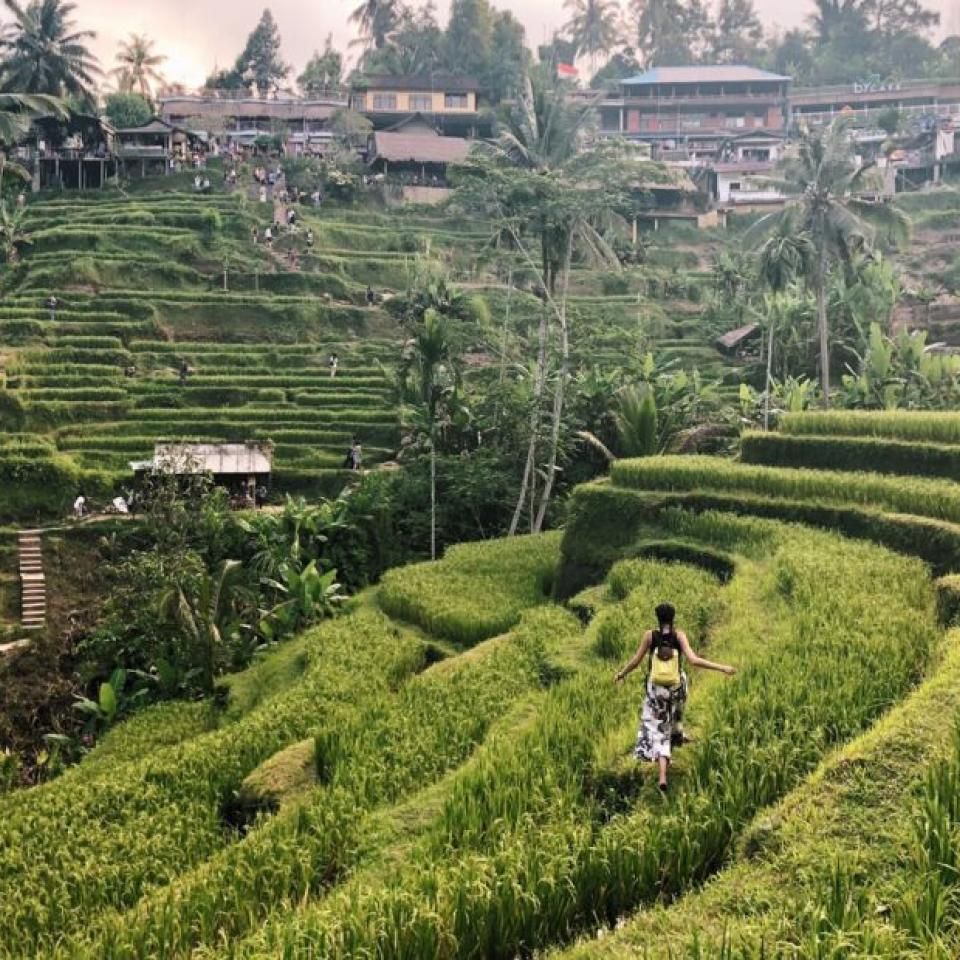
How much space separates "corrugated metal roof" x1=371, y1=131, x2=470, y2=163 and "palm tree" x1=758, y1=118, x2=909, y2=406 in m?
25.9

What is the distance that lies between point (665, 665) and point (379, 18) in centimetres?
6318

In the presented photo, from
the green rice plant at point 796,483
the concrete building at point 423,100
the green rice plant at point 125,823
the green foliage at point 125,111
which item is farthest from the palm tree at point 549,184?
the concrete building at point 423,100

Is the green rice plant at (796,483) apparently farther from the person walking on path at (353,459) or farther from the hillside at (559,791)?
the person walking on path at (353,459)

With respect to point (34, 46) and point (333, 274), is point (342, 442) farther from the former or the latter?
point (34, 46)

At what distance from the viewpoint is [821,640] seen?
344 inches

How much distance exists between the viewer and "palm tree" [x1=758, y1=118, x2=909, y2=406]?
2353 cm

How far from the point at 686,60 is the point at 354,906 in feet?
244

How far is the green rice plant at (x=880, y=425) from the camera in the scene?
623 inches

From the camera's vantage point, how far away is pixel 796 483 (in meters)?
14.7

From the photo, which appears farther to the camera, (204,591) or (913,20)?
(913,20)

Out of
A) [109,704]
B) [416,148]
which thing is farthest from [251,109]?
[109,704]

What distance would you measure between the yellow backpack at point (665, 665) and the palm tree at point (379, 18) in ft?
203

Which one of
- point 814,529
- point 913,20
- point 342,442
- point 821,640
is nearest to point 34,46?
point 342,442

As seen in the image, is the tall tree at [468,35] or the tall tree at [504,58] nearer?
the tall tree at [504,58]
